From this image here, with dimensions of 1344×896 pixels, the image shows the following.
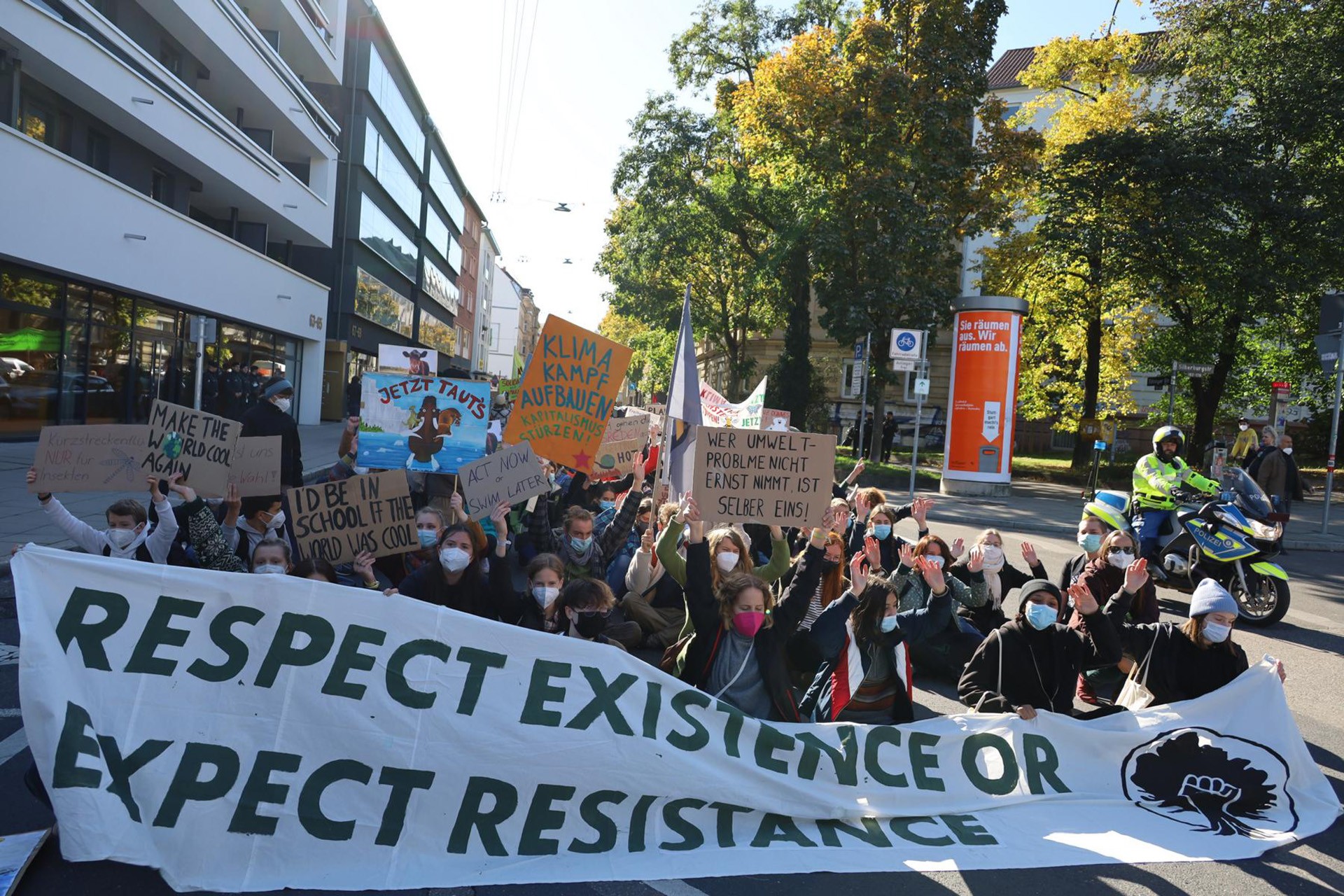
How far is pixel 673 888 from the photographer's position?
11.9ft

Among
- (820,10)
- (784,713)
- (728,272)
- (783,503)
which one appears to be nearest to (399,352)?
A: (783,503)

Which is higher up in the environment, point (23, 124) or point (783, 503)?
point (23, 124)

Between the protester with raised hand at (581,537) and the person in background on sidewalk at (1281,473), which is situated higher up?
the person in background on sidewalk at (1281,473)

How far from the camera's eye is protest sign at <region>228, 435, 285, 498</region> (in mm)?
6207

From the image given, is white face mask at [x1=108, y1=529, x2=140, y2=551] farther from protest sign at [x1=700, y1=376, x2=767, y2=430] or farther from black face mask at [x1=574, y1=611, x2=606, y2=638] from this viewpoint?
protest sign at [x1=700, y1=376, x2=767, y2=430]

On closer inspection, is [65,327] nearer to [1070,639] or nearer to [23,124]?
[23,124]

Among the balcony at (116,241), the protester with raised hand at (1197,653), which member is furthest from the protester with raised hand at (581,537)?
the balcony at (116,241)

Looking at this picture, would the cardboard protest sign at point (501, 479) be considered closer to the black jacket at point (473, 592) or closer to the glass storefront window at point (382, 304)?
the black jacket at point (473, 592)

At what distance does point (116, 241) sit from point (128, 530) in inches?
574

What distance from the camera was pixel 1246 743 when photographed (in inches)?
188

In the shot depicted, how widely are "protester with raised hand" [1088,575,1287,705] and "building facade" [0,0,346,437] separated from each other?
1601 centimetres

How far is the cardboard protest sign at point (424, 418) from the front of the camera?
26.9 ft

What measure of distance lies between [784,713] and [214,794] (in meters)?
2.47

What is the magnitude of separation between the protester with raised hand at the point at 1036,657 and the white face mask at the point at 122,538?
15.6 ft
